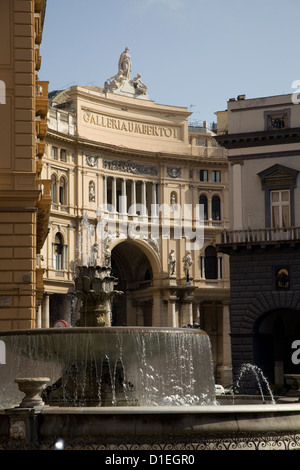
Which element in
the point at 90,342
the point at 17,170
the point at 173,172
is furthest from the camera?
the point at 173,172

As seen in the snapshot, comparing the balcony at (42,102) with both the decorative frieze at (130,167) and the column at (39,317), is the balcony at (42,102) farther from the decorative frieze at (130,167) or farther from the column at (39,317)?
the decorative frieze at (130,167)

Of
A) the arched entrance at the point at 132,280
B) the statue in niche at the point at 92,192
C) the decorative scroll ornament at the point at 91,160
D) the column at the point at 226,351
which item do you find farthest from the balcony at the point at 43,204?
the column at the point at 226,351

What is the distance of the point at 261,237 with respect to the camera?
4700cm

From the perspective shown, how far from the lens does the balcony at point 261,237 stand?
4634 centimetres

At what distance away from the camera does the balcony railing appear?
46406mm

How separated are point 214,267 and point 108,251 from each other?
11395 millimetres

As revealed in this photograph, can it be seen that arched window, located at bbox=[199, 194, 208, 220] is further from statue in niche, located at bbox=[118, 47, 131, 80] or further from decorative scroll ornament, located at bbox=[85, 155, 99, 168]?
statue in niche, located at bbox=[118, 47, 131, 80]

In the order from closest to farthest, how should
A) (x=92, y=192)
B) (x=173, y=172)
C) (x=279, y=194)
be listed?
(x=279, y=194), (x=92, y=192), (x=173, y=172)

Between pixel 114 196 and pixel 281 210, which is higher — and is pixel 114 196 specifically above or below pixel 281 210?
above

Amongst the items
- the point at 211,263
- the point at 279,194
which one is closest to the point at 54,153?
the point at 211,263

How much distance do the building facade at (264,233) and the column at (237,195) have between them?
5 centimetres

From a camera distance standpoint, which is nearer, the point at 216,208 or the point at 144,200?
the point at 144,200

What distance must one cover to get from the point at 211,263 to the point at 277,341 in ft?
90.5

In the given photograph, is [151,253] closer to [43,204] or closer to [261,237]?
[261,237]
